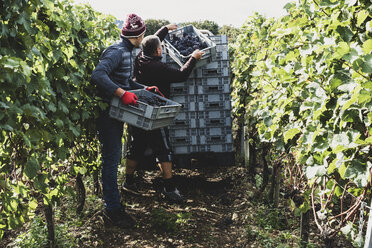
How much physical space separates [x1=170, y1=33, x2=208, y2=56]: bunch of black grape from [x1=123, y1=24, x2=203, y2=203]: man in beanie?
36 centimetres

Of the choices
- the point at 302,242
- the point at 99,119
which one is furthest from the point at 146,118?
the point at 302,242

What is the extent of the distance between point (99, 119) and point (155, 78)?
3.24ft

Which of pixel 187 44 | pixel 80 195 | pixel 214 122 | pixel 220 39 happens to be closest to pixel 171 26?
pixel 187 44

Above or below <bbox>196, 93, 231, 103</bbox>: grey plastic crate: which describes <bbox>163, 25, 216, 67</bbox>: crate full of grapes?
above

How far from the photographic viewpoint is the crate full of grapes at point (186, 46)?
4.37m

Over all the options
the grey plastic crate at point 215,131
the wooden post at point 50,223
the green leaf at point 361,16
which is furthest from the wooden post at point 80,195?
the green leaf at point 361,16

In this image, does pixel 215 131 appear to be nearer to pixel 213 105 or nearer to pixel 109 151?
pixel 213 105

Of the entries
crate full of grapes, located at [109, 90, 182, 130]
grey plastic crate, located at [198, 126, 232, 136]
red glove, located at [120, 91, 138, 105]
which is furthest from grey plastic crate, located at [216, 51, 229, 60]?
red glove, located at [120, 91, 138, 105]

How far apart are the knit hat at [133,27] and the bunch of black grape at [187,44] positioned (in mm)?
966

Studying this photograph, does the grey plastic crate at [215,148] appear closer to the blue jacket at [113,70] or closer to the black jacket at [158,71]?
the black jacket at [158,71]

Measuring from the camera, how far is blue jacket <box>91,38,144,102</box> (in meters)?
3.21

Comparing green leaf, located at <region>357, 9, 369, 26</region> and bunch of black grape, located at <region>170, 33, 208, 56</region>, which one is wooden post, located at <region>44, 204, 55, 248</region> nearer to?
bunch of black grape, located at <region>170, 33, 208, 56</region>

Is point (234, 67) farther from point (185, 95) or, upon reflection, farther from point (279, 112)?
point (279, 112)

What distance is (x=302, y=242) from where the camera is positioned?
3.05m
